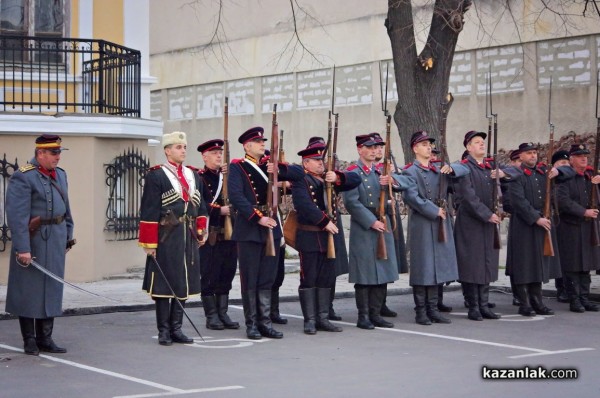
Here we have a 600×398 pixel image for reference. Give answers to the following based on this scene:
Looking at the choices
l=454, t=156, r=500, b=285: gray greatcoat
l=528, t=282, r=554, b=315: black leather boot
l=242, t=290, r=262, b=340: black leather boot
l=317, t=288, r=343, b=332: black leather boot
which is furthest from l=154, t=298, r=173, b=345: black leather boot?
l=528, t=282, r=554, b=315: black leather boot

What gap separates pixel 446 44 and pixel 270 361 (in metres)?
8.19

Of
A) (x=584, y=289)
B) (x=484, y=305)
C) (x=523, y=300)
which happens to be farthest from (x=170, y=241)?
(x=584, y=289)

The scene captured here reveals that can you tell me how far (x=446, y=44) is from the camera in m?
16.7

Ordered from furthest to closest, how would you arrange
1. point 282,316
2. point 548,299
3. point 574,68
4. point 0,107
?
point 574,68 → point 0,107 → point 548,299 → point 282,316

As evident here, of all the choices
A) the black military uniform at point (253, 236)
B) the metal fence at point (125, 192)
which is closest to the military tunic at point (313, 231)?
the black military uniform at point (253, 236)

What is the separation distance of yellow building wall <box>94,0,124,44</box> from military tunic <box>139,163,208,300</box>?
23.9 ft

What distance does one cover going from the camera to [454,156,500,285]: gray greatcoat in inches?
487

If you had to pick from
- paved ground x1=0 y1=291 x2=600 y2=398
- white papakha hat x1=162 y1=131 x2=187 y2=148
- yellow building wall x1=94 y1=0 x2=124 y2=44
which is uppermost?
Result: yellow building wall x1=94 y1=0 x2=124 y2=44

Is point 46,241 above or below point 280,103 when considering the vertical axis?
below

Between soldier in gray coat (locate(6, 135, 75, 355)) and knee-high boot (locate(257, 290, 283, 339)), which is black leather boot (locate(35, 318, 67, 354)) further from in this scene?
knee-high boot (locate(257, 290, 283, 339))

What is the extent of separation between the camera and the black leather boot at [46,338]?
10156 millimetres

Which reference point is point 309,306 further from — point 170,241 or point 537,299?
point 537,299

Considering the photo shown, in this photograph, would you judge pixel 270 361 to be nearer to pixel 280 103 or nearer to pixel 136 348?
pixel 136 348

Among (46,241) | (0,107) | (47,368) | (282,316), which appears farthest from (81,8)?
(47,368)
